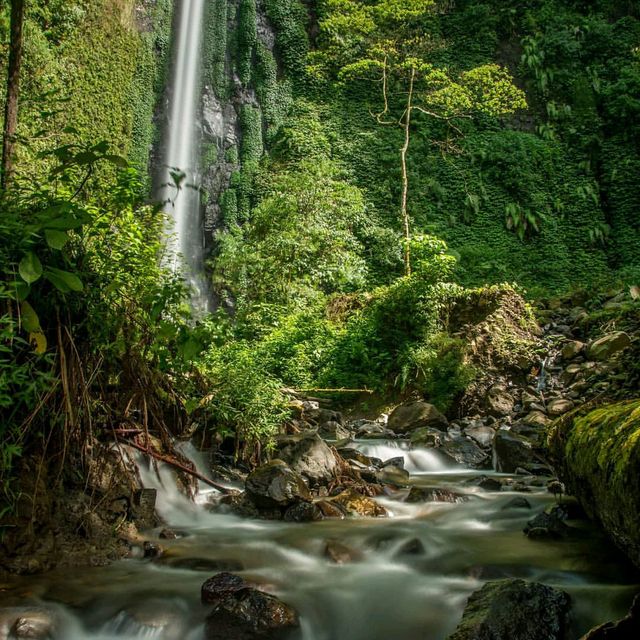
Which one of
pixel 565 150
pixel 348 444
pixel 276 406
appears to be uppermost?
pixel 565 150

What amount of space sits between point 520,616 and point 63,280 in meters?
2.71

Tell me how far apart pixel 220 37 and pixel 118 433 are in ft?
73.5

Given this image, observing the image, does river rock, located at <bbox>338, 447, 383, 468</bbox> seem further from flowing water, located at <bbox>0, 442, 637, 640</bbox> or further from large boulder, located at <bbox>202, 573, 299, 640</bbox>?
large boulder, located at <bbox>202, 573, 299, 640</bbox>

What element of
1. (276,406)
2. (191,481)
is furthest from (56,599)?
(276,406)

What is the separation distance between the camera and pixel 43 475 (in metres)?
3.56

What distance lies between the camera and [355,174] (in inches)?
885

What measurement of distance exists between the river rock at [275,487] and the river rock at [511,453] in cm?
324

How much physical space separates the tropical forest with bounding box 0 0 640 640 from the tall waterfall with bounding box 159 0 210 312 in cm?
10

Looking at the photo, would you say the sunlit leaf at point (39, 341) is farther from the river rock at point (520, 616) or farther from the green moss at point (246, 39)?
the green moss at point (246, 39)

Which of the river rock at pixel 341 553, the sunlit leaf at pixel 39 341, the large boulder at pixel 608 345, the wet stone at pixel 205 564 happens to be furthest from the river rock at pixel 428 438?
the sunlit leaf at pixel 39 341

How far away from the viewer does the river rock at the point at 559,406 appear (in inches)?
375

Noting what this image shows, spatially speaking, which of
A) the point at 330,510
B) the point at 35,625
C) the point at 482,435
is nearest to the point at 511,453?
the point at 482,435

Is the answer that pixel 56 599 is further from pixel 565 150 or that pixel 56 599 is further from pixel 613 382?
pixel 565 150

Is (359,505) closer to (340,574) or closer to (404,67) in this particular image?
(340,574)
